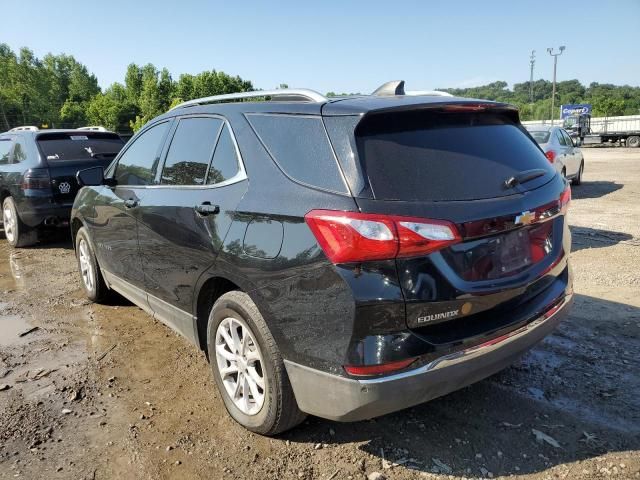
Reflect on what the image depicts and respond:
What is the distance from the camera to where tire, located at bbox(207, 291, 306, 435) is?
262 cm

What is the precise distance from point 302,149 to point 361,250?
2.22 ft


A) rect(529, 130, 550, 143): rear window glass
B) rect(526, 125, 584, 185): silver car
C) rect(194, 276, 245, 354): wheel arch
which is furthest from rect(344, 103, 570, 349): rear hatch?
rect(529, 130, 550, 143): rear window glass

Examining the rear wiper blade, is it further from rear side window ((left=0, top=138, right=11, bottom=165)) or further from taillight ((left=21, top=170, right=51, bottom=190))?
rear side window ((left=0, top=138, right=11, bottom=165))

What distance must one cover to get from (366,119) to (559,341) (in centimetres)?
263

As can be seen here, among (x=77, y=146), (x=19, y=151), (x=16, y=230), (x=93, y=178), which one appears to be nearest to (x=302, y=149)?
(x=93, y=178)

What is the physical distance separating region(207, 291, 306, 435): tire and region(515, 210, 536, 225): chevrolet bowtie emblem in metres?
1.35

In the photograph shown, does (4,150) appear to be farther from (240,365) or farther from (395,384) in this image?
(395,384)

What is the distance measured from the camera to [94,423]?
125 inches

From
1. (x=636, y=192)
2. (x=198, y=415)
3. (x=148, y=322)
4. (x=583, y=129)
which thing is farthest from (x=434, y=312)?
(x=583, y=129)

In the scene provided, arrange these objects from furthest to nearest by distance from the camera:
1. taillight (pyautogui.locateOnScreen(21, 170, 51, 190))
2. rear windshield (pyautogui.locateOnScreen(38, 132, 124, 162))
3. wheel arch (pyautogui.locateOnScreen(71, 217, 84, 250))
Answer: rear windshield (pyautogui.locateOnScreen(38, 132, 124, 162)) < taillight (pyautogui.locateOnScreen(21, 170, 51, 190)) < wheel arch (pyautogui.locateOnScreen(71, 217, 84, 250))

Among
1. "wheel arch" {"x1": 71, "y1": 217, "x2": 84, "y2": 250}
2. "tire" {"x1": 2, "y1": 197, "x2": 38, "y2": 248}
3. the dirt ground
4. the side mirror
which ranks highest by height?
the side mirror

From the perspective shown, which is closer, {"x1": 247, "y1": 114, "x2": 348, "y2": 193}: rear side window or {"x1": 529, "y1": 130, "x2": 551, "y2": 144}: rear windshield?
{"x1": 247, "y1": 114, "x2": 348, "y2": 193}: rear side window

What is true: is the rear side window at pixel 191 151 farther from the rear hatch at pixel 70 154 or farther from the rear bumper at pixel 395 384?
the rear hatch at pixel 70 154

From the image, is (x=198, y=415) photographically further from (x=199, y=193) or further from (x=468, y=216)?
(x=468, y=216)
